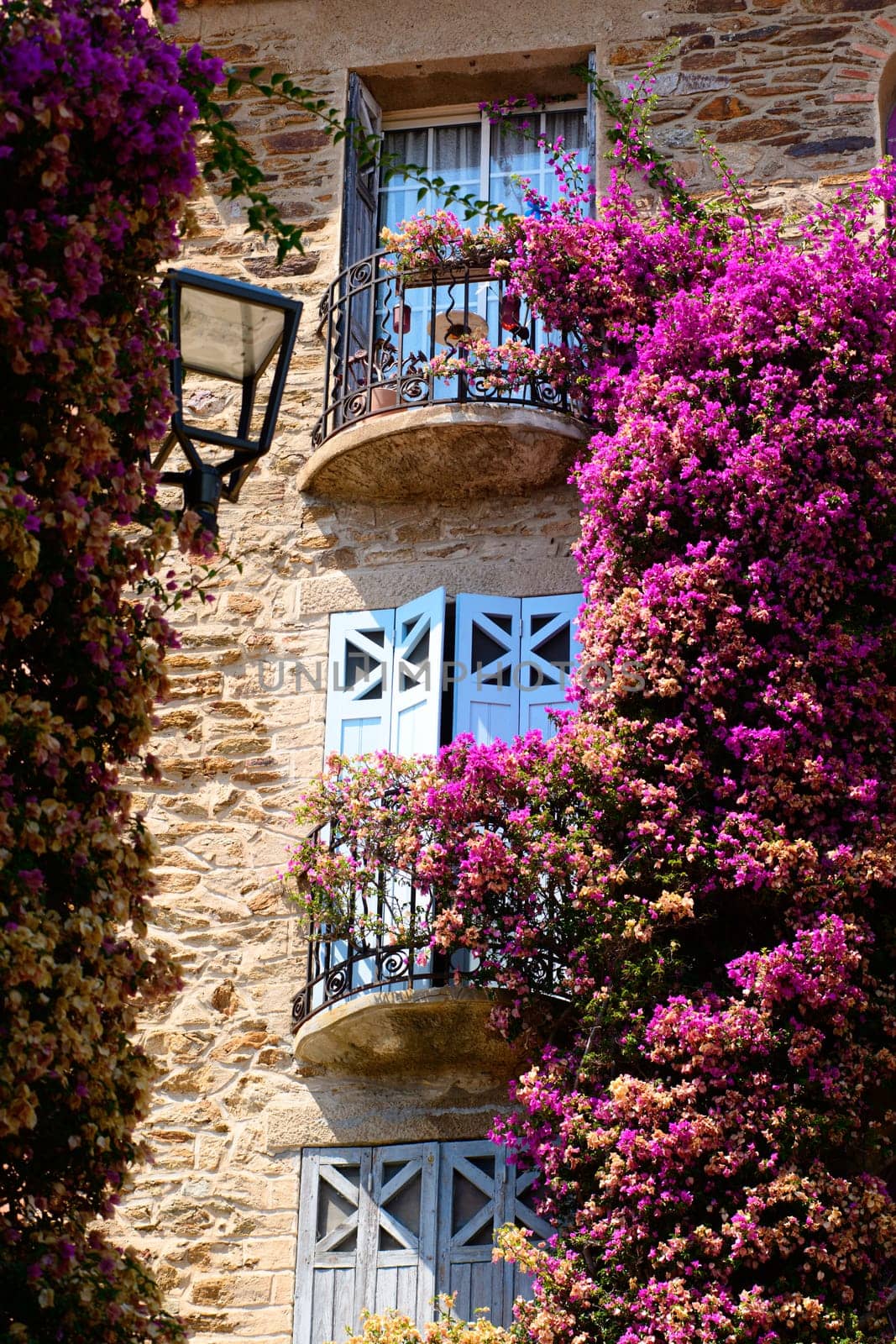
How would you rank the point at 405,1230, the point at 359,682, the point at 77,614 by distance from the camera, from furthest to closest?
the point at 359,682 < the point at 405,1230 < the point at 77,614

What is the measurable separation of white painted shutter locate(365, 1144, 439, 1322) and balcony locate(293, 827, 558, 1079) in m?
0.43

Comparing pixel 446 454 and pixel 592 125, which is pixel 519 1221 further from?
pixel 592 125

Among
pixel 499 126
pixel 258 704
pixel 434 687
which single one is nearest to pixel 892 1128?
pixel 434 687

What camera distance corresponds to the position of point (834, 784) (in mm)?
8719

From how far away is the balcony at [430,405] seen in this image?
10391 millimetres

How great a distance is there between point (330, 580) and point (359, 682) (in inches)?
26.2

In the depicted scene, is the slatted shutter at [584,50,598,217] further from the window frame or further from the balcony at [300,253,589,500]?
the balcony at [300,253,589,500]

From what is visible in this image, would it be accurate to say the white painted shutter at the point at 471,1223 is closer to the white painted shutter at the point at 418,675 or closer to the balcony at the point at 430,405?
the white painted shutter at the point at 418,675

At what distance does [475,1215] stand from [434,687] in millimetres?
2545

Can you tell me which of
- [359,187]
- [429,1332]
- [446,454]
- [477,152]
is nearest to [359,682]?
[446,454]

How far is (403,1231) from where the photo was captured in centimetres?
900

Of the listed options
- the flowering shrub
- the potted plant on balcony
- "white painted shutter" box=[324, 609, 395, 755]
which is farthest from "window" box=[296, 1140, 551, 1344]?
the potted plant on balcony

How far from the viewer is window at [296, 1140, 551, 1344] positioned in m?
8.84

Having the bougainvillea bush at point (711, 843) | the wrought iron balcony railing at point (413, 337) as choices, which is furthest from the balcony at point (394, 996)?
the wrought iron balcony railing at point (413, 337)
